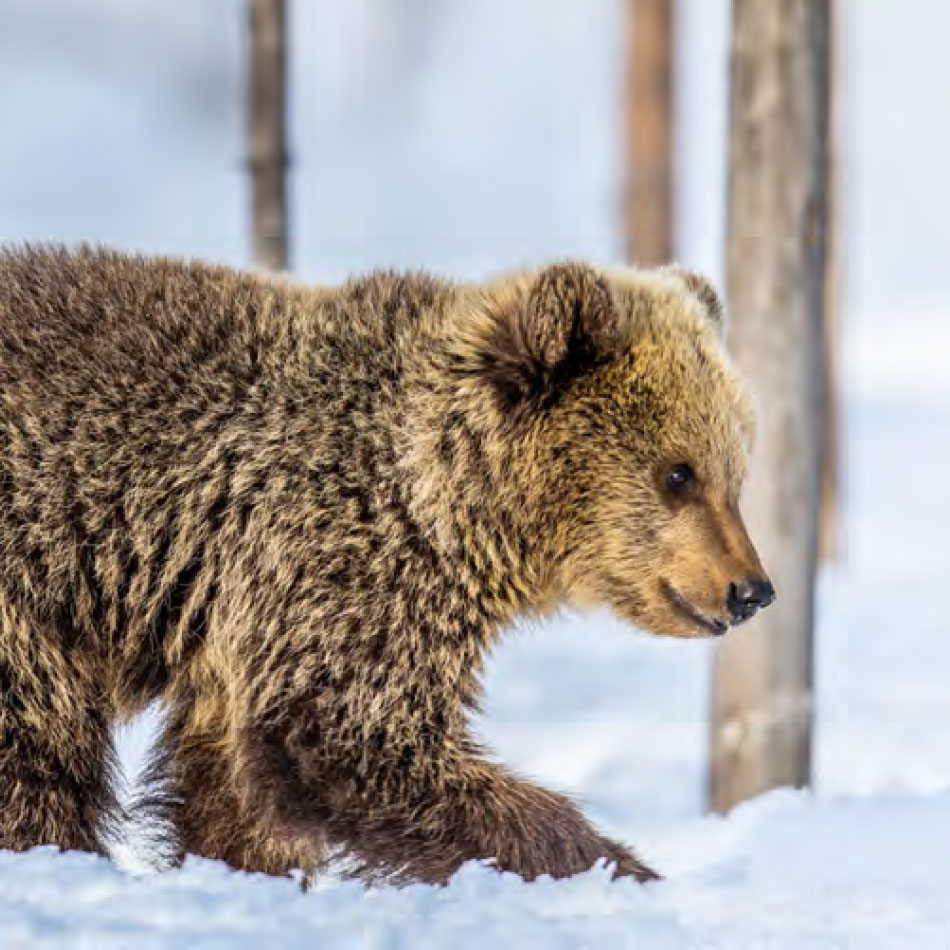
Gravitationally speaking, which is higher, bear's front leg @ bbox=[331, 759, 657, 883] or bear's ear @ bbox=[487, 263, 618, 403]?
bear's ear @ bbox=[487, 263, 618, 403]

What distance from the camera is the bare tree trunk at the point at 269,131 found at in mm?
6984

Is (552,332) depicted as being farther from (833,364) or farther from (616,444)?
(833,364)

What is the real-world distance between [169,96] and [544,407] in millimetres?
28155

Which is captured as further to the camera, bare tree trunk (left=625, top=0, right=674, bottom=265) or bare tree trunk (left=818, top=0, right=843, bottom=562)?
bare tree trunk (left=625, top=0, right=674, bottom=265)

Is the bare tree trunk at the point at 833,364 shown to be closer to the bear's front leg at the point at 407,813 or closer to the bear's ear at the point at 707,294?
the bear's ear at the point at 707,294

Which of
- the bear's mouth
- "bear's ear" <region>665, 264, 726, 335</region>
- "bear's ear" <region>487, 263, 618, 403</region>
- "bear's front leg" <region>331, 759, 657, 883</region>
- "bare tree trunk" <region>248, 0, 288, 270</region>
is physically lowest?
"bear's front leg" <region>331, 759, 657, 883</region>

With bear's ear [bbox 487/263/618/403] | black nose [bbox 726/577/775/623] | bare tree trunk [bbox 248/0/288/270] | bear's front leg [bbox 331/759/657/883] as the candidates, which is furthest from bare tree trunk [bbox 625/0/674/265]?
bear's front leg [bbox 331/759/657/883]

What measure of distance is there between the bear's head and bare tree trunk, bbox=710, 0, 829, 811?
1358mm

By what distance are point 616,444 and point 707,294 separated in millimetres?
788

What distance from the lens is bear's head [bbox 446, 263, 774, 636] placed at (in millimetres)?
4344

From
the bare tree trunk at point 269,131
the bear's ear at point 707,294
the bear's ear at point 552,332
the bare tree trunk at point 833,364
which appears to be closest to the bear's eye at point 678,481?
the bear's ear at point 552,332

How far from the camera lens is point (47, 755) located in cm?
413

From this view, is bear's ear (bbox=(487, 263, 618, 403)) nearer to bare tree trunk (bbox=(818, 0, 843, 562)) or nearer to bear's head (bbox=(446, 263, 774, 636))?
bear's head (bbox=(446, 263, 774, 636))

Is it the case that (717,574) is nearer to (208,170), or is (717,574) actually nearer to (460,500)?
(460,500)
